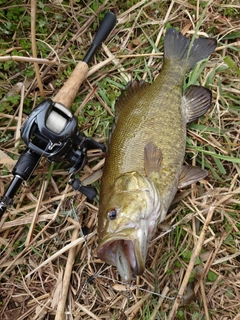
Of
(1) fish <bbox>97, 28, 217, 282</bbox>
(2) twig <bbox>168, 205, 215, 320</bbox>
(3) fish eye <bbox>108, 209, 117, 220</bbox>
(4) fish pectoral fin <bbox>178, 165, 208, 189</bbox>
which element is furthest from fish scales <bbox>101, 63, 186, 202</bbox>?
(2) twig <bbox>168, 205, 215, 320</bbox>

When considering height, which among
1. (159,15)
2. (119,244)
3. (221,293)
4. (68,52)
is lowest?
(221,293)

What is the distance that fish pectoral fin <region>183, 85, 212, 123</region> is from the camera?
301cm

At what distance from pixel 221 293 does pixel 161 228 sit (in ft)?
2.12

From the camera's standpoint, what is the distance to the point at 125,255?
95.4 inches

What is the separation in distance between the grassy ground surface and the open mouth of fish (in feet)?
1.45

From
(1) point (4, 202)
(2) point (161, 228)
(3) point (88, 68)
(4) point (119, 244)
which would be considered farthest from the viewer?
(3) point (88, 68)

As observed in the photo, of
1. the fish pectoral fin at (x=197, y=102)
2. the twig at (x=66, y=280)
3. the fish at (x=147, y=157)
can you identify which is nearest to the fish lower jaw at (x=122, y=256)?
the fish at (x=147, y=157)

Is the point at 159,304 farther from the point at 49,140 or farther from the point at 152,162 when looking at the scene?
the point at 49,140

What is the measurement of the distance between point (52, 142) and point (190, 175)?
3.34 ft

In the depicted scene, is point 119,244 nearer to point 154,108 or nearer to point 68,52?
point 154,108

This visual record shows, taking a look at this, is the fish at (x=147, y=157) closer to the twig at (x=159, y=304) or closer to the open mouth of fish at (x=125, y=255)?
the open mouth of fish at (x=125, y=255)

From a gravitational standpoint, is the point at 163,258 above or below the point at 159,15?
below

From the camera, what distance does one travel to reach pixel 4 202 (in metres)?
2.70

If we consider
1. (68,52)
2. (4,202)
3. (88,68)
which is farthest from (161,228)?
(68,52)
